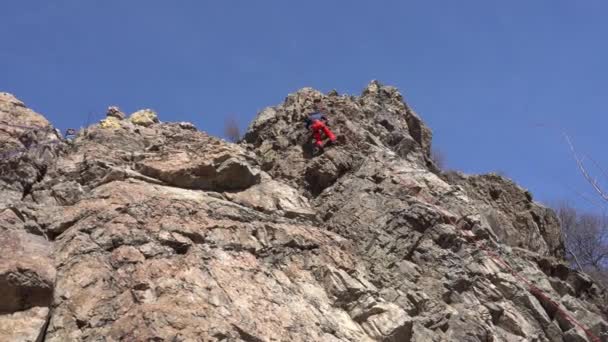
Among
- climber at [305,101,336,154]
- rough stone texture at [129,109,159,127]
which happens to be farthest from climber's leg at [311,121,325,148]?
rough stone texture at [129,109,159,127]

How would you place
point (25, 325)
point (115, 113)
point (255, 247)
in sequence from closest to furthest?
point (25, 325) → point (255, 247) → point (115, 113)

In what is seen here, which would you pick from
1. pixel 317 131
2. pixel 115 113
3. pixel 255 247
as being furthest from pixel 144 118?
pixel 255 247

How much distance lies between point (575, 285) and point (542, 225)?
10.0 ft

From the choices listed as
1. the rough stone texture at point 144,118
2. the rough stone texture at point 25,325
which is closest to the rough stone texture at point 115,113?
the rough stone texture at point 144,118

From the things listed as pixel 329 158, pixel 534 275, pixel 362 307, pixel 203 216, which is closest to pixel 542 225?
pixel 534 275

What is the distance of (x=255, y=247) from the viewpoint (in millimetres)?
9477

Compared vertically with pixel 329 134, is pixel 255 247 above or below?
below

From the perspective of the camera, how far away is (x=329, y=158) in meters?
13.1

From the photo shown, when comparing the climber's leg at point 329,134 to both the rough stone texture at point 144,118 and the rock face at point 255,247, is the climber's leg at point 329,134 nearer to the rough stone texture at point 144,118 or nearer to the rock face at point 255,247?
the rock face at point 255,247

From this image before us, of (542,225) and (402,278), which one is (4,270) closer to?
(402,278)

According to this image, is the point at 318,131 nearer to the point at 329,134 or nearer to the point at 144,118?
the point at 329,134

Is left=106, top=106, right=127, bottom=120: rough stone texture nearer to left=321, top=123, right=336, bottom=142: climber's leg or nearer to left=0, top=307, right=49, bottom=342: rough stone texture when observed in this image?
left=321, top=123, right=336, bottom=142: climber's leg

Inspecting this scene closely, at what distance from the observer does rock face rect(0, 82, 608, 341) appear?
7.67 m

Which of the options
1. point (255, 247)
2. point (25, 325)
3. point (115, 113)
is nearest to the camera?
point (25, 325)
